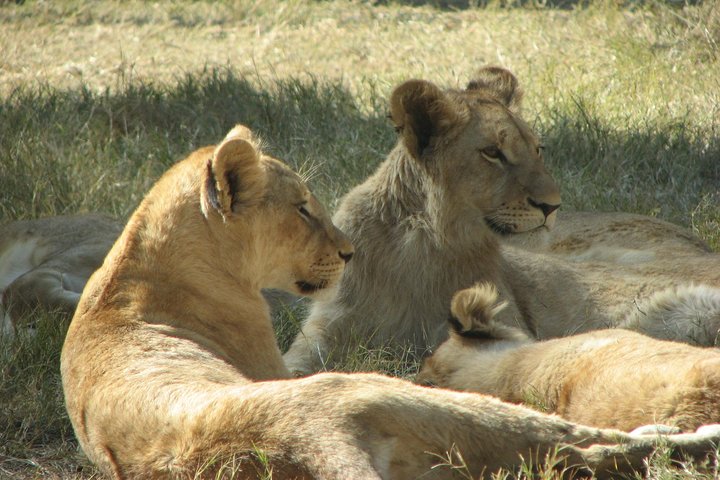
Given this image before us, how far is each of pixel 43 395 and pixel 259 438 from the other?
5.18 ft

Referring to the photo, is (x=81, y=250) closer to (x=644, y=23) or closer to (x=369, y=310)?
(x=369, y=310)

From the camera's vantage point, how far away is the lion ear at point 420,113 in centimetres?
435

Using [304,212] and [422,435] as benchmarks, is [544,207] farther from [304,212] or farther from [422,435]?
[422,435]

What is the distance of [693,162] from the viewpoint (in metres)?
6.35

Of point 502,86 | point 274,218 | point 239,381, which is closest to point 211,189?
point 274,218

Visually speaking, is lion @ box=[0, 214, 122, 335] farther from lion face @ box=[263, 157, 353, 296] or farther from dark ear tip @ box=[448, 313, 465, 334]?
dark ear tip @ box=[448, 313, 465, 334]

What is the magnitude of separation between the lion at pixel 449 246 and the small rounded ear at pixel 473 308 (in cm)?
66

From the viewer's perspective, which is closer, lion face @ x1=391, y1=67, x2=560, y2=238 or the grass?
lion face @ x1=391, y1=67, x2=560, y2=238

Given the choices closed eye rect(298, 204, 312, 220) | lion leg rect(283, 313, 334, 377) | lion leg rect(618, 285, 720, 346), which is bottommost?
lion leg rect(283, 313, 334, 377)

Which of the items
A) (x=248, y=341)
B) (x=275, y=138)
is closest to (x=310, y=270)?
(x=248, y=341)

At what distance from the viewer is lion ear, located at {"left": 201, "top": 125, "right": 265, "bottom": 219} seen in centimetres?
318

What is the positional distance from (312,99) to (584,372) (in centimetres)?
447

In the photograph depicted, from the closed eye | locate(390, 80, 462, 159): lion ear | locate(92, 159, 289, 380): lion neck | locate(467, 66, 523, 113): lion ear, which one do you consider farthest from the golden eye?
locate(92, 159, 289, 380): lion neck

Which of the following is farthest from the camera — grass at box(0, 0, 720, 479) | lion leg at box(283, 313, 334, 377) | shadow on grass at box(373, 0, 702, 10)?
shadow on grass at box(373, 0, 702, 10)
